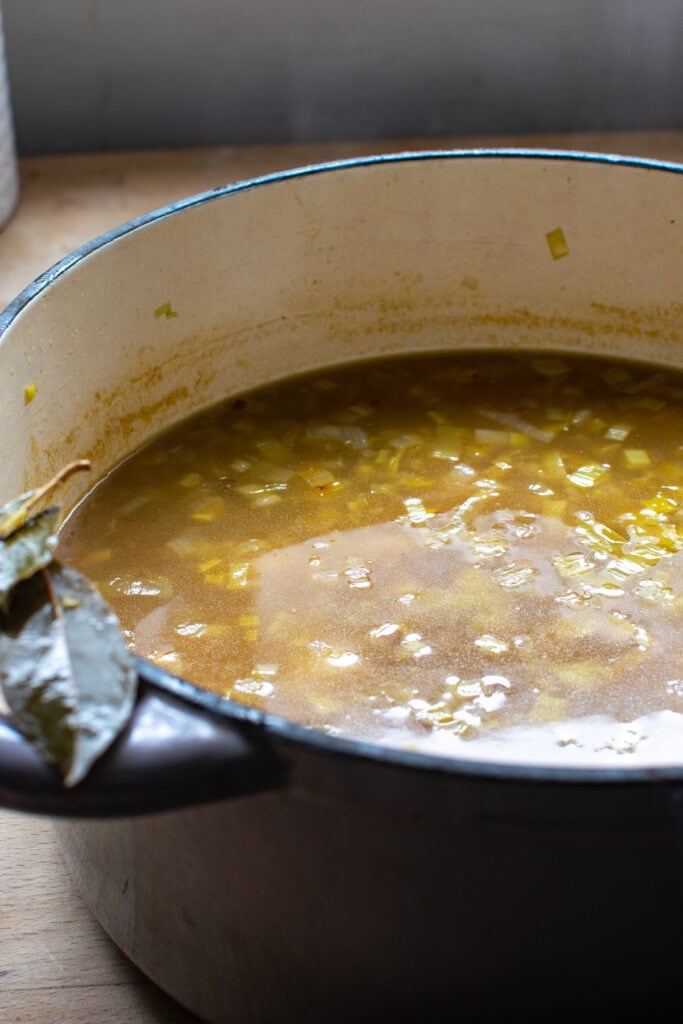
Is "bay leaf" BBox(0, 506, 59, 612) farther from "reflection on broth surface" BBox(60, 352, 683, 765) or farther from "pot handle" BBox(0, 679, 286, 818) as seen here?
"reflection on broth surface" BBox(60, 352, 683, 765)

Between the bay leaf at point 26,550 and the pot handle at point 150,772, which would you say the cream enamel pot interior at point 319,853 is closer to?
the pot handle at point 150,772

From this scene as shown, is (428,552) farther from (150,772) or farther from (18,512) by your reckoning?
(150,772)

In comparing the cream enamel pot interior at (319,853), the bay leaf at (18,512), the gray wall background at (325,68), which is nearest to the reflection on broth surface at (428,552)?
the cream enamel pot interior at (319,853)

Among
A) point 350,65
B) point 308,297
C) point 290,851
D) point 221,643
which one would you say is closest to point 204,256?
point 308,297

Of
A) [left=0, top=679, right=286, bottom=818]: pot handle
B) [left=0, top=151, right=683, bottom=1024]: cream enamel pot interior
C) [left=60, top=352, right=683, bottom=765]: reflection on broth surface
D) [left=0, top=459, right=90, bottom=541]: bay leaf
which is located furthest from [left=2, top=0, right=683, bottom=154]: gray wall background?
[left=0, top=679, right=286, bottom=818]: pot handle

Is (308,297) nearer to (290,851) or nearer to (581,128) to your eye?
(581,128)

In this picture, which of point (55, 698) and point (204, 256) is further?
point (204, 256)

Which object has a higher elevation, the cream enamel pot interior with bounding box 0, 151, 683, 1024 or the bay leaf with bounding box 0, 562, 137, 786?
the bay leaf with bounding box 0, 562, 137, 786
